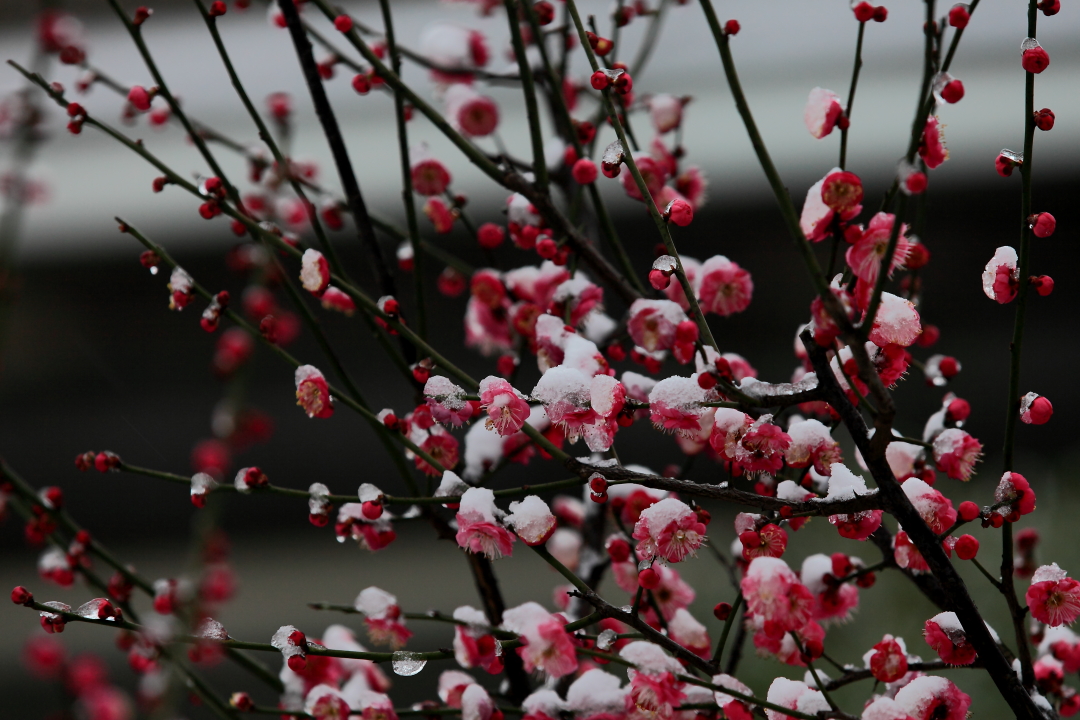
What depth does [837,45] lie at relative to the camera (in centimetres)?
172

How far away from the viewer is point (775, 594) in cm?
31

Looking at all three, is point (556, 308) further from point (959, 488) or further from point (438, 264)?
point (438, 264)

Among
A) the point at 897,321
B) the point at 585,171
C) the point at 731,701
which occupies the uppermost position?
the point at 585,171

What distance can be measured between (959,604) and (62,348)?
1.87 metres

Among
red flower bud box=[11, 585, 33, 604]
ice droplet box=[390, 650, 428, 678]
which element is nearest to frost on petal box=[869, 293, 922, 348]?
ice droplet box=[390, 650, 428, 678]

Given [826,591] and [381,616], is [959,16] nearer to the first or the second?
[826,591]

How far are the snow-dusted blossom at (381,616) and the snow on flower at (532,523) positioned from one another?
0.12 meters

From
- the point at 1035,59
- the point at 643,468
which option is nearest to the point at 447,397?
the point at 643,468

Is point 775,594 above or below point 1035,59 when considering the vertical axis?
below

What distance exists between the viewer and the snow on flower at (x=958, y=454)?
0.36 m

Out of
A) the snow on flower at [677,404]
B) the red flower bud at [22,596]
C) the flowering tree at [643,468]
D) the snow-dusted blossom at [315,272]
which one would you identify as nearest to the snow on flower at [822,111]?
the flowering tree at [643,468]

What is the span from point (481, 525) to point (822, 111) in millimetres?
199

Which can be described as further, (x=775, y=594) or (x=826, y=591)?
(x=826, y=591)

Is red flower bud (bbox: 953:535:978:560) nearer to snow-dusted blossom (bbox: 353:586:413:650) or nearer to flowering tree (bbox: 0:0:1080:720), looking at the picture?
flowering tree (bbox: 0:0:1080:720)
